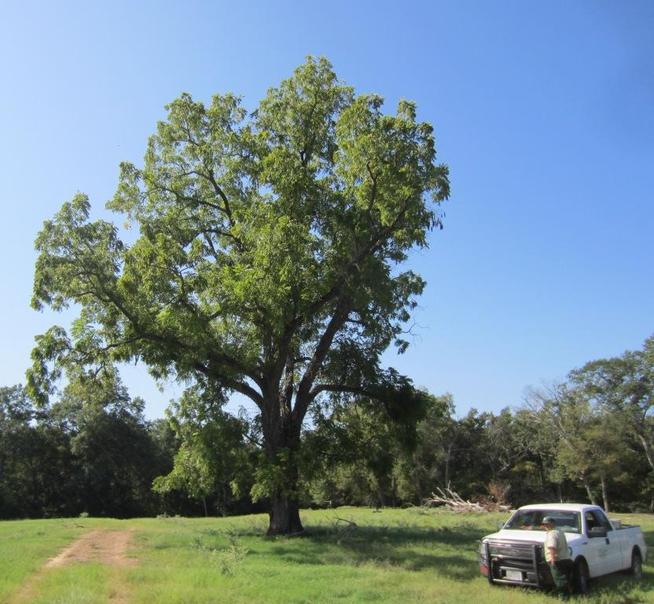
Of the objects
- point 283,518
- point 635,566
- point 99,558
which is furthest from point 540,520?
point 99,558

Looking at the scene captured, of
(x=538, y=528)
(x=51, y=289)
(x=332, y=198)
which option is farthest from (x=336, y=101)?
(x=538, y=528)

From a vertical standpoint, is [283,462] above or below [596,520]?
above

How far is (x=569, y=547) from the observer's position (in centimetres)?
A: 1104

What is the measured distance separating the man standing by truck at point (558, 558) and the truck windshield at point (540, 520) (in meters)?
1.24

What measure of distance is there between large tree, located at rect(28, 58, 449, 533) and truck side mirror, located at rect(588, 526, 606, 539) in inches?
337

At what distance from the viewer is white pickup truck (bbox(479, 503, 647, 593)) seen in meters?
11.0

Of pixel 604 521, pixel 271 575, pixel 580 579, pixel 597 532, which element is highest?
pixel 604 521

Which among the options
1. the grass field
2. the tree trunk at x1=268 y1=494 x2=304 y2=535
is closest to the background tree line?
the tree trunk at x1=268 y1=494 x2=304 y2=535

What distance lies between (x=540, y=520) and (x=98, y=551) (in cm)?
1138

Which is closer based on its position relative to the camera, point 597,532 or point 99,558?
point 597,532

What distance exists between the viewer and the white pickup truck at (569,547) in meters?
11.0

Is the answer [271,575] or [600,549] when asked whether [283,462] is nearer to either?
[271,575]

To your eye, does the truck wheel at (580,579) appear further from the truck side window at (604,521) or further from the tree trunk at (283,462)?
the tree trunk at (283,462)

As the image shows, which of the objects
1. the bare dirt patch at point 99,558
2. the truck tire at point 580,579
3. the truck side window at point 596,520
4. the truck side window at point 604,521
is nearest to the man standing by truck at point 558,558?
the truck tire at point 580,579
